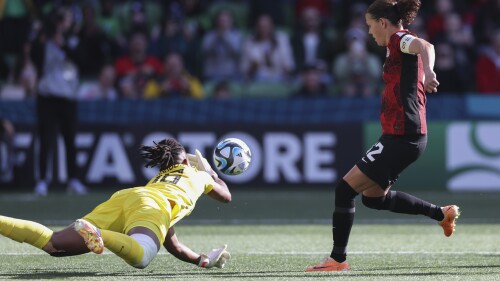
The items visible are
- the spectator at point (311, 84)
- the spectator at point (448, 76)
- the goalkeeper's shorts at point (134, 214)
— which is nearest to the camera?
the goalkeeper's shorts at point (134, 214)

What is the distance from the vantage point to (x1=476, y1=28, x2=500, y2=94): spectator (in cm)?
1589

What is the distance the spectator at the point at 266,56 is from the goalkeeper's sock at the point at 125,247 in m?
10.2

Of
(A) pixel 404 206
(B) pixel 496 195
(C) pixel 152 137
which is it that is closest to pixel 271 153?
(C) pixel 152 137

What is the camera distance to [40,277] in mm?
6758

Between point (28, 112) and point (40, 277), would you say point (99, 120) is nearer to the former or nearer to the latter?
point (28, 112)

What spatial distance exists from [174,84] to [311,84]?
1.99 meters

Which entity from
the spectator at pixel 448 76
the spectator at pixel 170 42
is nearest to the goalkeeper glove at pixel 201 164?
the spectator at pixel 448 76

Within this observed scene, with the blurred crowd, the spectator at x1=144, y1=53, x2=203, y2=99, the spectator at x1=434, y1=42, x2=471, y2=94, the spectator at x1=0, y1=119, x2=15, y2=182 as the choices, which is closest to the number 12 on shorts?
the blurred crowd

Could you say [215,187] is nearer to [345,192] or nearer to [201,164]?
[201,164]

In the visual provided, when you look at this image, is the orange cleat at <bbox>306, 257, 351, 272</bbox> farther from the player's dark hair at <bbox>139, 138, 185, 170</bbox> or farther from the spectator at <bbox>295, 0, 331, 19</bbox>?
the spectator at <bbox>295, 0, 331, 19</bbox>

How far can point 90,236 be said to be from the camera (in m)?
6.46

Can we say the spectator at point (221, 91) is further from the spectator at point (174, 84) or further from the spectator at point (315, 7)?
the spectator at point (315, 7)

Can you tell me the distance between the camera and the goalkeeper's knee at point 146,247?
6.53m

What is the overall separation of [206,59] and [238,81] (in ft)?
2.27
